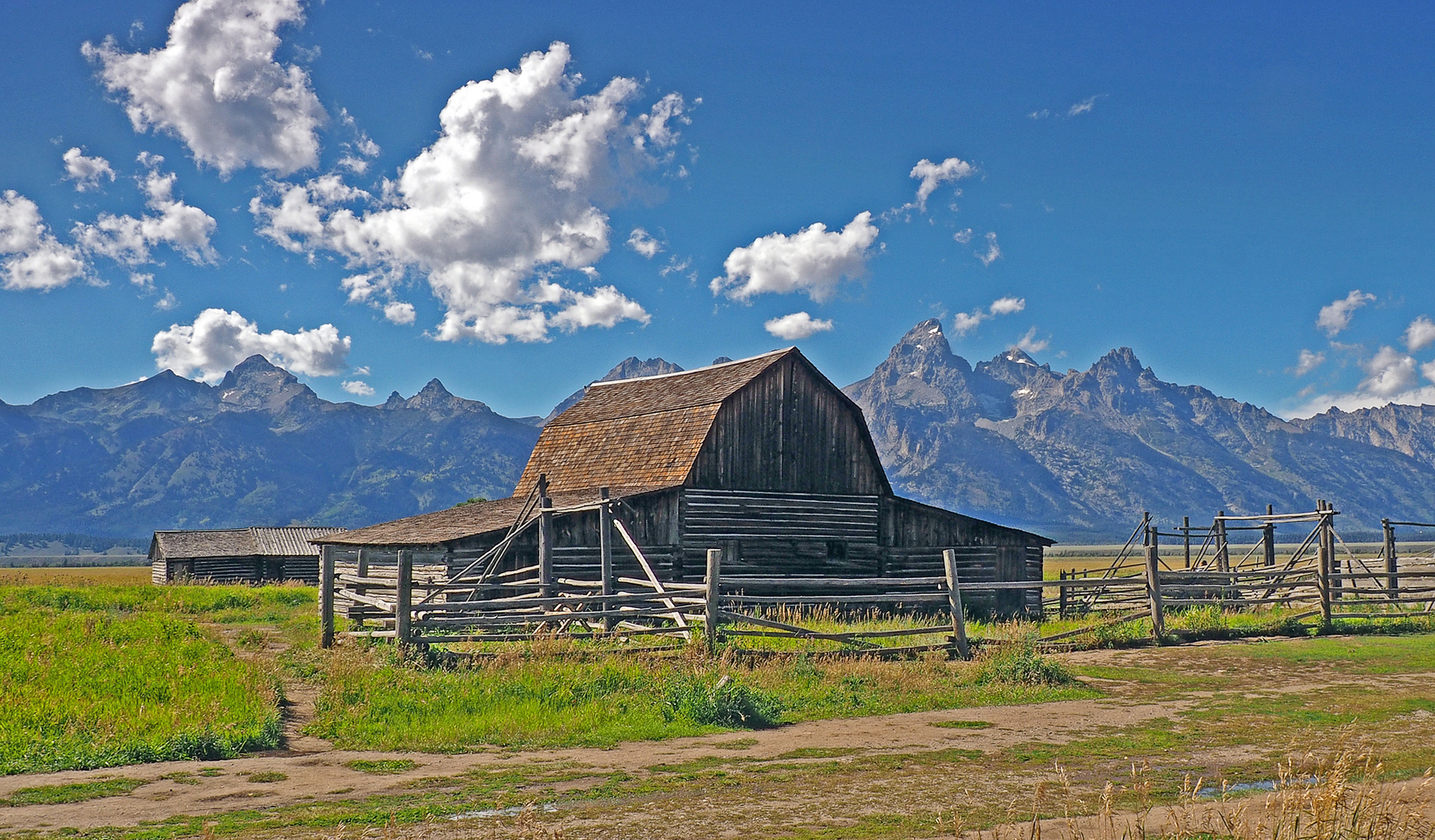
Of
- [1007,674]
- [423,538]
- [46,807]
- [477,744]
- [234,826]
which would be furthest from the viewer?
[423,538]

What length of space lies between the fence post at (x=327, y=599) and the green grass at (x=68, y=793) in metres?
12.2

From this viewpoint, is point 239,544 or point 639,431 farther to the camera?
point 239,544

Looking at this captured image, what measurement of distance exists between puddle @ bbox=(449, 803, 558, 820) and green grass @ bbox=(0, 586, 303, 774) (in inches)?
164

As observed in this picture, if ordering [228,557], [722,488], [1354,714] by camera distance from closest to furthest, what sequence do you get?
1. [1354,714]
2. [722,488]
3. [228,557]

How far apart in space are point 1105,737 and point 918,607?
19191 mm

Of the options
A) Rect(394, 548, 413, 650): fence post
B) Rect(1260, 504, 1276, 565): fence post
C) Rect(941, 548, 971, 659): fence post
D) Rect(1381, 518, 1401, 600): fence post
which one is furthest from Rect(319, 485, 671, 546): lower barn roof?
Rect(1381, 518, 1401, 600): fence post

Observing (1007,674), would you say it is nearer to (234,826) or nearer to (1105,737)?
(1105,737)

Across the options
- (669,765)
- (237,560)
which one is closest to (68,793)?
(669,765)

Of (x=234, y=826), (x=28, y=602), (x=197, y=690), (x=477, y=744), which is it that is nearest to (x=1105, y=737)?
(x=477, y=744)

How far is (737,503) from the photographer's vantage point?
1152 inches

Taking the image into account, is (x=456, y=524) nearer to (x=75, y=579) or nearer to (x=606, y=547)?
(x=606, y=547)

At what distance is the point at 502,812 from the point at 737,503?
21341 millimetres

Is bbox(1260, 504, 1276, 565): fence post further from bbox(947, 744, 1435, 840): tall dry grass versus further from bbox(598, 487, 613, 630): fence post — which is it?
bbox(947, 744, 1435, 840): tall dry grass

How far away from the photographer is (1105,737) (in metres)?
11.6
